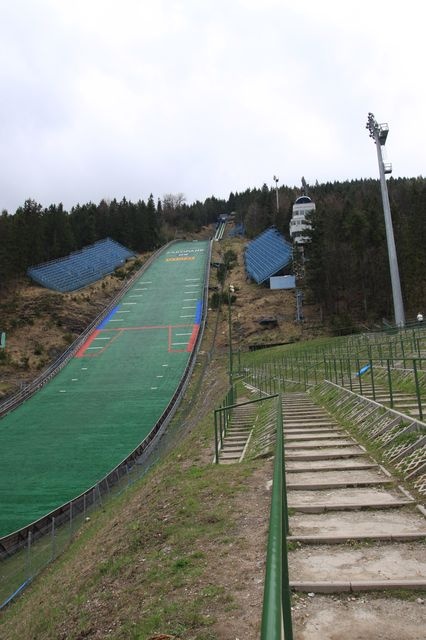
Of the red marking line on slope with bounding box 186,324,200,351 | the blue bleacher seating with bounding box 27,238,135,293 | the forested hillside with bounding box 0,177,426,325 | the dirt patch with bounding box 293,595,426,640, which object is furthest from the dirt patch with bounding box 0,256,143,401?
the dirt patch with bounding box 293,595,426,640

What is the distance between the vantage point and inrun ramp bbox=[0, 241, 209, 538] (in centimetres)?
1864

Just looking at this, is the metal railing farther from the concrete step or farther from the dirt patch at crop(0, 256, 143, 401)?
the dirt patch at crop(0, 256, 143, 401)

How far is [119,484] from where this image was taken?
59.9 ft

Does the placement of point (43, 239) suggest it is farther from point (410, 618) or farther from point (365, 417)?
point (410, 618)

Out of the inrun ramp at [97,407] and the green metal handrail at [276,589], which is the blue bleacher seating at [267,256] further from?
the green metal handrail at [276,589]

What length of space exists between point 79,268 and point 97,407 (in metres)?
47.2

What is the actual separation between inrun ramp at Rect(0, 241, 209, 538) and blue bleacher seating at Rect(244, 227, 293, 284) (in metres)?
10.1

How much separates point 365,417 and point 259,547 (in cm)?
664

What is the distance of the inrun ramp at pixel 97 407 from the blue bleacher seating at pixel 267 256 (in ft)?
33.1

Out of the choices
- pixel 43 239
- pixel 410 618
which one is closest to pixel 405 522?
pixel 410 618

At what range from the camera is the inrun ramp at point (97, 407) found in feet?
61.2

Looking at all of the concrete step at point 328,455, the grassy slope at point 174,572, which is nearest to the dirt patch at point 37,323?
the grassy slope at point 174,572

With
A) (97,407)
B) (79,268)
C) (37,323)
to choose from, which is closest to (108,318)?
(37,323)

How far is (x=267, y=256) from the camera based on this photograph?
76.5 m
